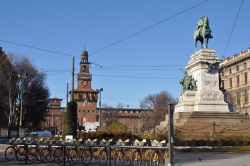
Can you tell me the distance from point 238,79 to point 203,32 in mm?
57779

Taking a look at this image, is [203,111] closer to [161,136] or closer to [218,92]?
[218,92]

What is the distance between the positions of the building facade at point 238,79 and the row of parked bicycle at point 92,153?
73172 mm

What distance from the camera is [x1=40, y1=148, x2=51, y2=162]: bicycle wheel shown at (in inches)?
798

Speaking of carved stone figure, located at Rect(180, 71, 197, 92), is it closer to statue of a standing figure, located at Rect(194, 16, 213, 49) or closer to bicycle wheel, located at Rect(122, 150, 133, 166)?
statue of a standing figure, located at Rect(194, 16, 213, 49)

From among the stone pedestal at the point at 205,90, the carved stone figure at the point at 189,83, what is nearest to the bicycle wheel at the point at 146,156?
the stone pedestal at the point at 205,90

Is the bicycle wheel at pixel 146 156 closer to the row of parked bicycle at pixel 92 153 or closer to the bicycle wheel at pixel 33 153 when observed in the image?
the row of parked bicycle at pixel 92 153

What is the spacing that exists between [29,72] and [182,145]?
31887mm

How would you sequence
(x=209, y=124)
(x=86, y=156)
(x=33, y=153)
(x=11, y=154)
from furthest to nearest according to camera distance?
1. (x=209, y=124)
2. (x=33, y=153)
3. (x=11, y=154)
4. (x=86, y=156)

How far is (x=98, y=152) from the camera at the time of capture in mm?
19328

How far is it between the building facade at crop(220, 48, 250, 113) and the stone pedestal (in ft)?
159

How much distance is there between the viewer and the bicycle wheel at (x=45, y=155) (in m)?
20.3

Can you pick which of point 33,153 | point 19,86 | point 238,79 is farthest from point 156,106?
point 33,153

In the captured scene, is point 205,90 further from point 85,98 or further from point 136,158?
point 85,98

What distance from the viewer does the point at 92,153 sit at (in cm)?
1942
